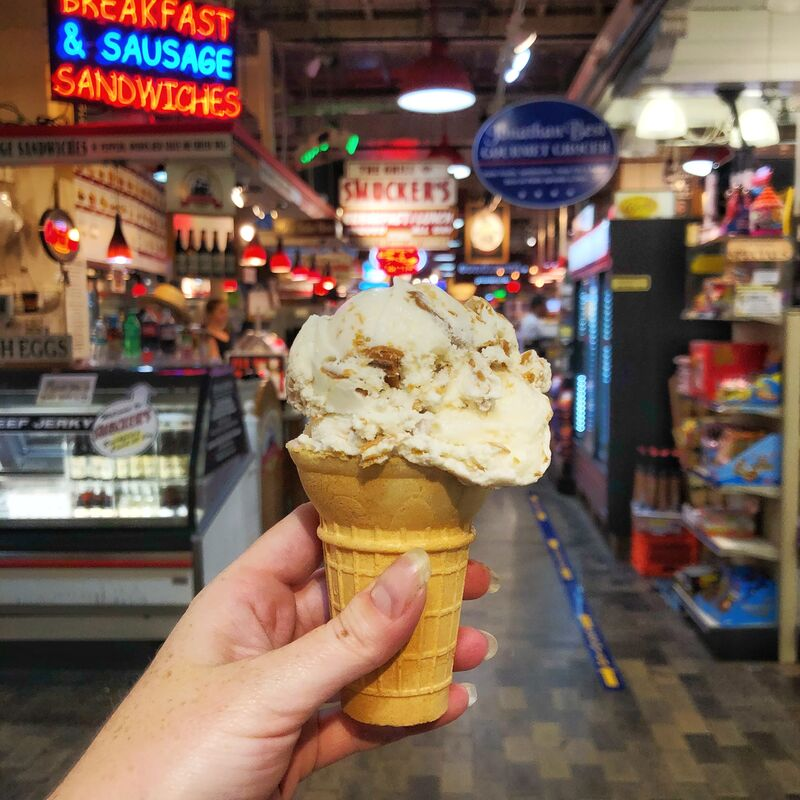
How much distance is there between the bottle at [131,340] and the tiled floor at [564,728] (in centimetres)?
262

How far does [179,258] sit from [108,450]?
3.39 meters

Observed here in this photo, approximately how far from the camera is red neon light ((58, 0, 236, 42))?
556 centimetres

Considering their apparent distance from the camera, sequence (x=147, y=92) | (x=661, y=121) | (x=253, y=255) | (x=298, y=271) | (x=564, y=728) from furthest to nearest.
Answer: (x=298, y=271) < (x=253, y=255) < (x=661, y=121) < (x=147, y=92) < (x=564, y=728)

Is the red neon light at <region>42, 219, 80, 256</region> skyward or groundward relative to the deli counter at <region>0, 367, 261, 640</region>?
skyward

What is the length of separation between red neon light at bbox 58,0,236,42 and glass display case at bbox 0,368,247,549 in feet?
9.59

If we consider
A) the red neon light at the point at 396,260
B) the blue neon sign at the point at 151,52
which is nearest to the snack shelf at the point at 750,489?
the blue neon sign at the point at 151,52

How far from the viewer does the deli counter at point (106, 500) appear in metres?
4.27

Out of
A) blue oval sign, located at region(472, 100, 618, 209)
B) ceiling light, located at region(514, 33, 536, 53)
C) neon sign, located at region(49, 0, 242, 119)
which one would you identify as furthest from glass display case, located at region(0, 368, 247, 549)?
ceiling light, located at region(514, 33, 536, 53)

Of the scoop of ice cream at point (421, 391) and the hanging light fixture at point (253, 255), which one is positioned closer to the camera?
the scoop of ice cream at point (421, 391)

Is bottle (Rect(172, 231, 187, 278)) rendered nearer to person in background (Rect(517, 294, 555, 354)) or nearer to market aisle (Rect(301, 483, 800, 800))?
market aisle (Rect(301, 483, 800, 800))

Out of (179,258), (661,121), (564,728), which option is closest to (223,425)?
(564,728)

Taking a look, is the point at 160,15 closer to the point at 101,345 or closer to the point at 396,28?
the point at 101,345

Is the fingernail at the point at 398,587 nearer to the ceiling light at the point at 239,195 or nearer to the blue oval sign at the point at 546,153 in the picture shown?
the blue oval sign at the point at 546,153

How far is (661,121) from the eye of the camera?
21.7 feet
